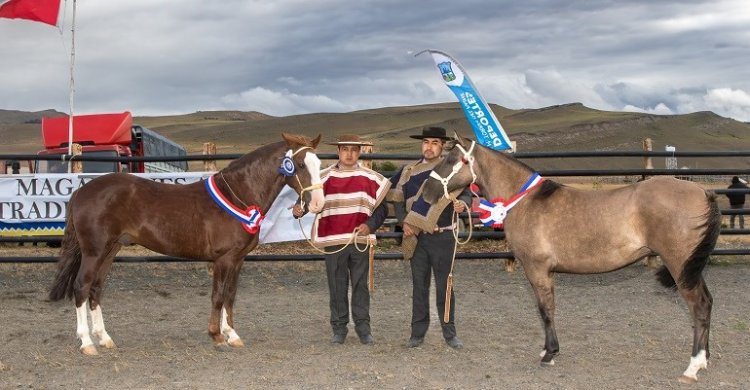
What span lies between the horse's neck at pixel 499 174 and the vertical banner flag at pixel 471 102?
369 inches

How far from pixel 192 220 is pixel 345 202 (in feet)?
4.35

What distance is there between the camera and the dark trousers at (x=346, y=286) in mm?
6469

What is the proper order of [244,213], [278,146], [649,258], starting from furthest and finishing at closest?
[649,258] < [278,146] < [244,213]

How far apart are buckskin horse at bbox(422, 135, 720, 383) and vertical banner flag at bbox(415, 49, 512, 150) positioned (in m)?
9.47

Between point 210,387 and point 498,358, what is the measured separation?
7.39 ft

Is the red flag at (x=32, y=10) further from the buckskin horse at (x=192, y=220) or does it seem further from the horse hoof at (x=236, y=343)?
the horse hoof at (x=236, y=343)

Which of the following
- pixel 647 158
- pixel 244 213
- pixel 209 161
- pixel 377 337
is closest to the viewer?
pixel 244 213

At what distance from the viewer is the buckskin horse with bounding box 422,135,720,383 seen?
5.27 meters

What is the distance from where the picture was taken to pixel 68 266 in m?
6.60

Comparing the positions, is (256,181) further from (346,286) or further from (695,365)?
(695,365)

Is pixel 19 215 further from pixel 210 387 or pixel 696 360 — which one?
pixel 696 360

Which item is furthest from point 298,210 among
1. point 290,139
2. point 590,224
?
point 590,224

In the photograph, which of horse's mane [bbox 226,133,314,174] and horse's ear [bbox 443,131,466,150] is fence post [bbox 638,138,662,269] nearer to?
horse's ear [bbox 443,131,466,150]

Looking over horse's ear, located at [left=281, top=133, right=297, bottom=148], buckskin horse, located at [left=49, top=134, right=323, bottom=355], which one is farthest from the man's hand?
horse's ear, located at [left=281, top=133, right=297, bottom=148]
